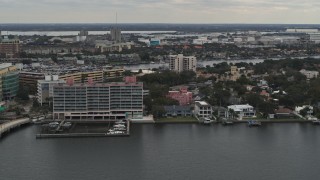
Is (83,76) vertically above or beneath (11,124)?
above

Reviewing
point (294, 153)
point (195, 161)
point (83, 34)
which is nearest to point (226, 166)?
point (195, 161)

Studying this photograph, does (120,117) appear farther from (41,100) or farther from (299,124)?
(299,124)

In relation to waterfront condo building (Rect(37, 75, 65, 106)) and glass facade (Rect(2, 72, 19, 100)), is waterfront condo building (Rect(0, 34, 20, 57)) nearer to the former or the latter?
glass facade (Rect(2, 72, 19, 100))

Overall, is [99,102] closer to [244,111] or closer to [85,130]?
[85,130]

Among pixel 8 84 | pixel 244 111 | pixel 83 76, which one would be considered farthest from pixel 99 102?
pixel 83 76

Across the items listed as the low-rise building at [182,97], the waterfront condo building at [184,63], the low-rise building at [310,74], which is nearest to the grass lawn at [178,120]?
the low-rise building at [182,97]
